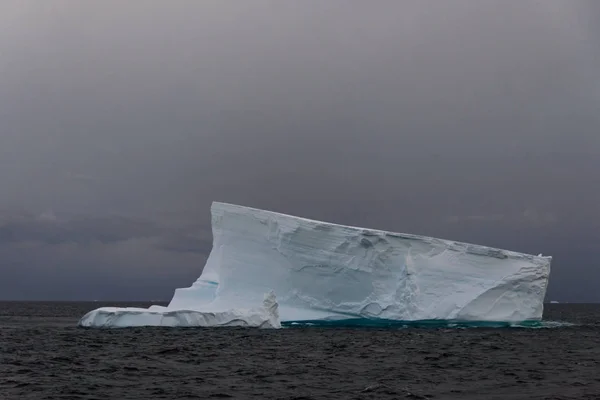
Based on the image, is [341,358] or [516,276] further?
[516,276]

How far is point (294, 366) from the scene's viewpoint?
1388 centimetres

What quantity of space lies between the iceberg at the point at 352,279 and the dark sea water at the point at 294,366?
235 centimetres

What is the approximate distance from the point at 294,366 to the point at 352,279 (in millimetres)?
10304

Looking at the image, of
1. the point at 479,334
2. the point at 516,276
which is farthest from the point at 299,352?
the point at 516,276

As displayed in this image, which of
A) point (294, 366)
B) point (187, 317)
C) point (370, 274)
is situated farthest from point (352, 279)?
point (294, 366)

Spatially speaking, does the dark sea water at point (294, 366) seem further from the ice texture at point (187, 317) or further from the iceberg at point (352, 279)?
the iceberg at point (352, 279)

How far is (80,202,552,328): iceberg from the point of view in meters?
23.7

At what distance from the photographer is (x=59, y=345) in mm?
17750

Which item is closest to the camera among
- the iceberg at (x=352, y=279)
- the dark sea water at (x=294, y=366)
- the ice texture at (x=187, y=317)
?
the dark sea water at (x=294, y=366)

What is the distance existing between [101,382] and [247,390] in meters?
2.43

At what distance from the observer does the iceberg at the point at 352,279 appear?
2373cm

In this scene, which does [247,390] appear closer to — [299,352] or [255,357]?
[255,357]

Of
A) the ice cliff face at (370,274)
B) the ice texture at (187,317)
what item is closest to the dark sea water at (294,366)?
the ice texture at (187,317)

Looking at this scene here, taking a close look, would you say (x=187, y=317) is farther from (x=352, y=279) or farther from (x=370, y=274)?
(x=370, y=274)
